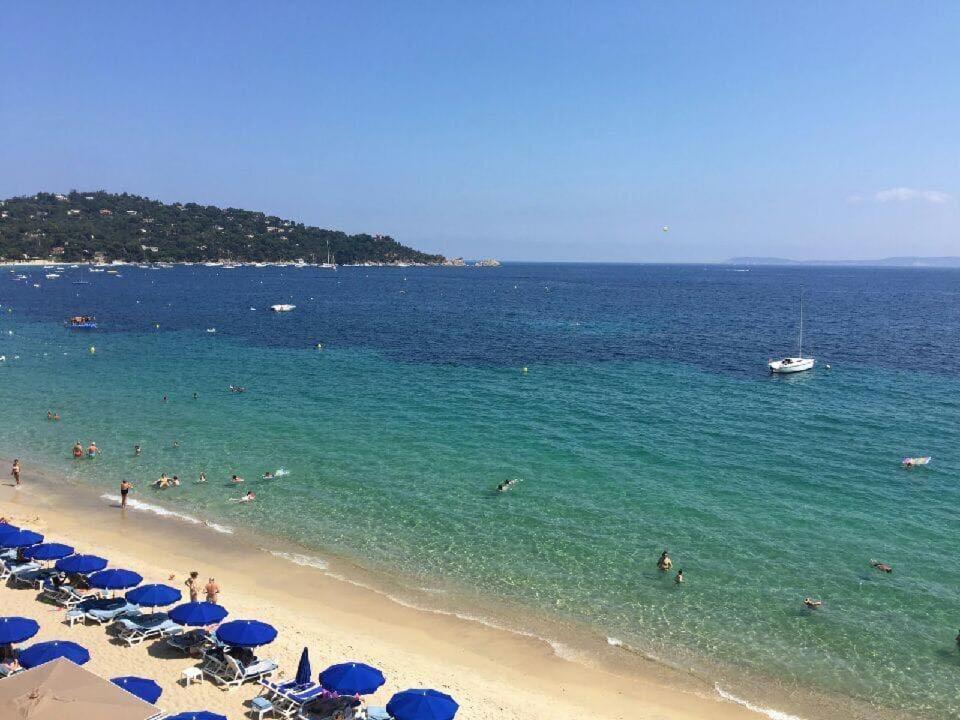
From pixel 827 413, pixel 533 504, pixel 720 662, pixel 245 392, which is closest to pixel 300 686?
pixel 720 662

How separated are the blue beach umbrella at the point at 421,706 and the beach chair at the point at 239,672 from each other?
13.4 feet

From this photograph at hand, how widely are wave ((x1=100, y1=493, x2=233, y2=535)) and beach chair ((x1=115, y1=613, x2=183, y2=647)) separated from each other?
25.5 ft

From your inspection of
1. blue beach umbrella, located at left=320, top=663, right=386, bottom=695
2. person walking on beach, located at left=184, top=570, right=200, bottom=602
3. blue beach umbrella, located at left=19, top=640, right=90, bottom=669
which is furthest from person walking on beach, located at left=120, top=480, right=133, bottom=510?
blue beach umbrella, located at left=320, top=663, right=386, bottom=695

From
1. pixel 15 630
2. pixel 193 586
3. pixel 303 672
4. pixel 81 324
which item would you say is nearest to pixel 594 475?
pixel 193 586

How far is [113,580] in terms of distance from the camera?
724 inches

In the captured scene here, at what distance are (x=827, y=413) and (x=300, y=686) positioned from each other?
39.0m

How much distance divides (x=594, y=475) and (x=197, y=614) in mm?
19525

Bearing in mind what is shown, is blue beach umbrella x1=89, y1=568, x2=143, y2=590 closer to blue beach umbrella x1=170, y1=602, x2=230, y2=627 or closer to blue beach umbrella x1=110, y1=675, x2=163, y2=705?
blue beach umbrella x1=170, y1=602, x2=230, y2=627

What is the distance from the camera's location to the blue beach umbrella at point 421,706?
1326 centimetres

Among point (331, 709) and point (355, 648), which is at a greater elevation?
point (331, 709)

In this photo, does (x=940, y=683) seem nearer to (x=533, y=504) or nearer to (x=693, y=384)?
(x=533, y=504)

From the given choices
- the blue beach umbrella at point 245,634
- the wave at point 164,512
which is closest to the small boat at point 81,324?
the wave at point 164,512

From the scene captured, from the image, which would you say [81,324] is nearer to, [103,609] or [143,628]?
[103,609]

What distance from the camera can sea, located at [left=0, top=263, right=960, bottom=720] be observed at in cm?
1973
